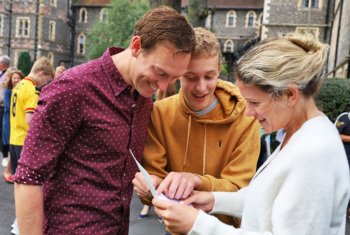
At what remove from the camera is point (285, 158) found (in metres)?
1.39

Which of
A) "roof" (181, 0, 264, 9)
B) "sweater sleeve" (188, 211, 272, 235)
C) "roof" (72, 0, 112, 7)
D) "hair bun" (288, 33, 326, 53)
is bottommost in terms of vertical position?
"sweater sleeve" (188, 211, 272, 235)

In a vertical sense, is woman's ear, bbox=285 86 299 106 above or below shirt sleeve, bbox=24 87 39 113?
→ above

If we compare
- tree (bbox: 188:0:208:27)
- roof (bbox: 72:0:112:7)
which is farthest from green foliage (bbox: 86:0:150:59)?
tree (bbox: 188:0:208:27)

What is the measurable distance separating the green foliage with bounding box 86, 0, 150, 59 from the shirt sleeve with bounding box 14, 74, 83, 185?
34855mm

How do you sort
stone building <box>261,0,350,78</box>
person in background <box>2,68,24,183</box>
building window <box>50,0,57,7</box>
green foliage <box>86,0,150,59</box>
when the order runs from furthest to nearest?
building window <box>50,0,57,7</box> → green foliage <box>86,0,150,59</box> → stone building <box>261,0,350,78</box> → person in background <box>2,68,24,183</box>

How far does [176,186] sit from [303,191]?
21.3 inches

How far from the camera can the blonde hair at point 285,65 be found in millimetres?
1424

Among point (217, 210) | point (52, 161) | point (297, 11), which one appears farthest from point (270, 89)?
point (297, 11)

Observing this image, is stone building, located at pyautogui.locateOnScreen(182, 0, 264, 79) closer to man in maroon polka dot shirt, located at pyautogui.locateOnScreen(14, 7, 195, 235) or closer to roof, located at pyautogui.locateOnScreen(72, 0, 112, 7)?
roof, located at pyautogui.locateOnScreen(72, 0, 112, 7)

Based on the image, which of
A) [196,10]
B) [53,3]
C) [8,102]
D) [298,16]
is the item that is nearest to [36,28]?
[53,3]

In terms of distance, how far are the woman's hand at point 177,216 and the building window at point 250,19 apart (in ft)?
143

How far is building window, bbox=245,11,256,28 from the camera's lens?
141 ft

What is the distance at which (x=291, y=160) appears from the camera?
1.35 metres

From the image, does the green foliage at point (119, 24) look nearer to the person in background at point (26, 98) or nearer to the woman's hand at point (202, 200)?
the person in background at point (26, 98)
